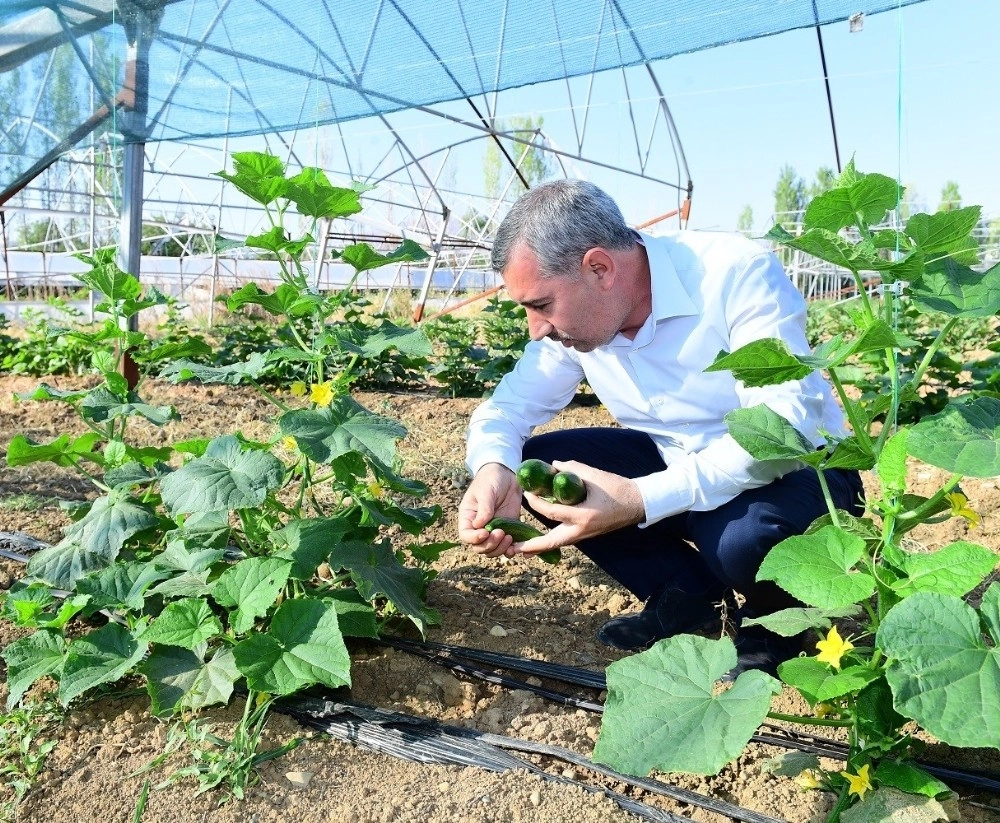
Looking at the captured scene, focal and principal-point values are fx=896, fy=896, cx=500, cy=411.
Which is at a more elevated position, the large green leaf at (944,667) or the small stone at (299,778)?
the large green leaf at (944,667)

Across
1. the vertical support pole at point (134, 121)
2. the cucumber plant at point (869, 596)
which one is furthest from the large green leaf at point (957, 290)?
the vertical support pole at point (134, 121)

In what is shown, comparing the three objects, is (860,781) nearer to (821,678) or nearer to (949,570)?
(821,678)

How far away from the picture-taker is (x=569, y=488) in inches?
76.0

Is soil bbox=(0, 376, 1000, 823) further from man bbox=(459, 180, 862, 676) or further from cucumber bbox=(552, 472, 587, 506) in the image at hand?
cucumber bbox=(552, 472, 587, 506)

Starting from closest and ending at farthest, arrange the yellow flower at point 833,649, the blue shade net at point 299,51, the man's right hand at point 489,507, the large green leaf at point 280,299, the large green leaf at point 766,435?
the yellow flower at point 833,649 < the large green leaf at point 766,435 < the large green leaf at point 280,299 < the man's right hand at point 489,507 < the blue shade net at point 299,51

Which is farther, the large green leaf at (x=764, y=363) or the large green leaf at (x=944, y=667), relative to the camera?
the large green leaf at (x=764, y=363)

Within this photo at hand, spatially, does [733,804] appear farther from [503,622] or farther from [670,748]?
[503,622]

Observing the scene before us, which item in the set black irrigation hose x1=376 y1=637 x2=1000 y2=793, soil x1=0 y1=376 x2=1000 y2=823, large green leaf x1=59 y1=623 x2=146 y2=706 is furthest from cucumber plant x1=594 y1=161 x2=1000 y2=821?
large green leaf x1=59 y1=623 x2=146 y2=706

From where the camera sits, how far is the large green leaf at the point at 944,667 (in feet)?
3.48

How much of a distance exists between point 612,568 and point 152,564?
1093mm

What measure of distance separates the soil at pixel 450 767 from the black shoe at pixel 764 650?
128 millimetres

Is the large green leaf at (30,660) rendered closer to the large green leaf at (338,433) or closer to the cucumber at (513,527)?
the large green leaf at (338,433)

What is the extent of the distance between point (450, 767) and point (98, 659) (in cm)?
72

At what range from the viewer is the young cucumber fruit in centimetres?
194
